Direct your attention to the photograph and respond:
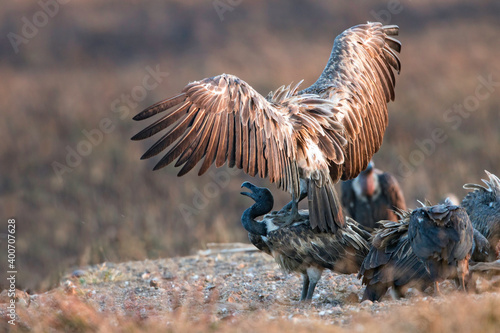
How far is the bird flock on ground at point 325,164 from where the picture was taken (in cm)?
525

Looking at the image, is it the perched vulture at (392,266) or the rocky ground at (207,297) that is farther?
the perched vulture at (392,266)

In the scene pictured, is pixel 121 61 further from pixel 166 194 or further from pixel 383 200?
pixel 383 200

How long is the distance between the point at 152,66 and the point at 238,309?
1518cm

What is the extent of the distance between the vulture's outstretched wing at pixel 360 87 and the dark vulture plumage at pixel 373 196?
2178 millimetres

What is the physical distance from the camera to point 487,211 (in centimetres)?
622

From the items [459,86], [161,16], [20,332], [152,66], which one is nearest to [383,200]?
[20,332]

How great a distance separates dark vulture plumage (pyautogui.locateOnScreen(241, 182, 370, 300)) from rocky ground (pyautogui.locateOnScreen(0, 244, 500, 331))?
288mm

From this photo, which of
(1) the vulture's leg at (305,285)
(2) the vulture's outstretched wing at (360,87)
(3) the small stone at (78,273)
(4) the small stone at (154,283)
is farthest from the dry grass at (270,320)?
(3) the small stone at (78,273)

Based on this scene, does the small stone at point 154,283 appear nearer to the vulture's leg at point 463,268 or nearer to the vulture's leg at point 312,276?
the vulture's leg at point 312,276

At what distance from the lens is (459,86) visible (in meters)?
Result: 18.0

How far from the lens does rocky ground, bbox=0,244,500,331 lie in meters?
4.42

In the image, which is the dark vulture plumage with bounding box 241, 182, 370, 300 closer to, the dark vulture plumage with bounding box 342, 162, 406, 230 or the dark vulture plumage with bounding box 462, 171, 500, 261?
the dark vulture plumage with bounding box 462, 171, 500, 261

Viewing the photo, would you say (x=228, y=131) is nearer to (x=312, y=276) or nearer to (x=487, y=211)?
(x=312, y=276)

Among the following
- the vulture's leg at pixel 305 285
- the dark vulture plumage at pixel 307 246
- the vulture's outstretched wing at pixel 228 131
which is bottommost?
the vulture's leg at pixel 305 285
